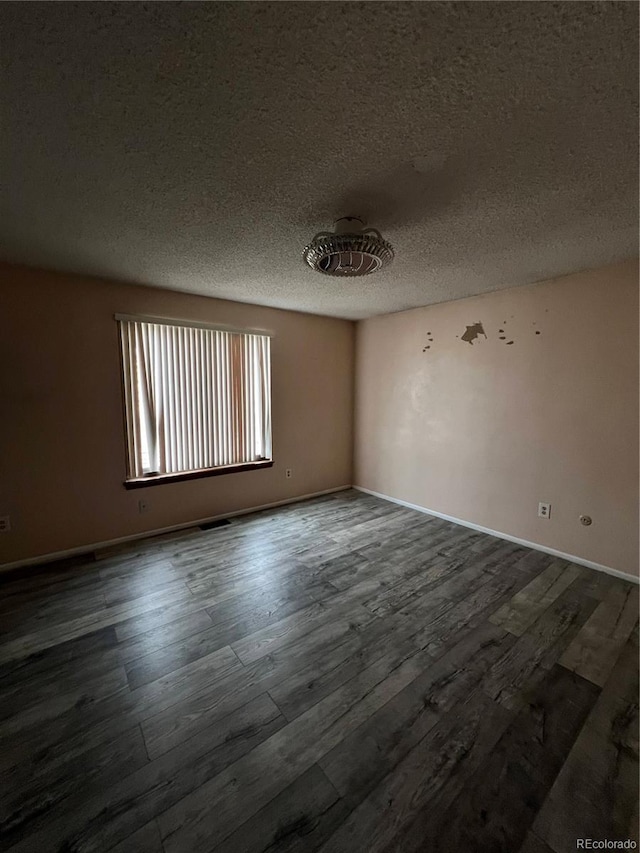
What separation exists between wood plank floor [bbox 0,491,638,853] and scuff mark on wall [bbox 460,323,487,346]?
216 cm

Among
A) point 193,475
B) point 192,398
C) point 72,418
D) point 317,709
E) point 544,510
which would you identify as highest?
point 192,398

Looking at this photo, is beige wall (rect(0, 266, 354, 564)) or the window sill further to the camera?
the window sill

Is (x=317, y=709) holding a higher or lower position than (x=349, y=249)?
lower

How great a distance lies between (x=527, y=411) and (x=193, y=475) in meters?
3.29

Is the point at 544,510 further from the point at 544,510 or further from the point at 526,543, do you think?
the point at 526,543

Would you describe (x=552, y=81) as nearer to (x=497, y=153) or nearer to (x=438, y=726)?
(x=497, y=153)

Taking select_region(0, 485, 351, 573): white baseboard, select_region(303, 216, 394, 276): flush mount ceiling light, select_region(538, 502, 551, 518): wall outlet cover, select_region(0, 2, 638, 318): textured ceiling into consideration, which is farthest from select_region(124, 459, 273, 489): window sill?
select_region(538, 502, 551, 518): wall outlet cover

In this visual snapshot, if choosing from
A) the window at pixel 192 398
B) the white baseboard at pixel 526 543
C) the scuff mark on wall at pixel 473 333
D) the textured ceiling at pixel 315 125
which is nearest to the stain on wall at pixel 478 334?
the scuff mark on wall at pixel 473 333

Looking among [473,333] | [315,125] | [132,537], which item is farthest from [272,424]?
[315,125]

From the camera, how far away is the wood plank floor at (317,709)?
42.1 inches

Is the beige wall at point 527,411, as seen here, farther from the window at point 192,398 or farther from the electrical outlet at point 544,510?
the window at point 192,398

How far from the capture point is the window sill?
309 cm

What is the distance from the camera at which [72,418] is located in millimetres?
2752

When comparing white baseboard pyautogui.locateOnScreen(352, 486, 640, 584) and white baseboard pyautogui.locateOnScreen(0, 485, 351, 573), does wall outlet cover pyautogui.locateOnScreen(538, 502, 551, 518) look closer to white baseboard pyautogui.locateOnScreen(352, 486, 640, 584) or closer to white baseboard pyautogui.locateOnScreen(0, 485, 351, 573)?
white baseboard pyautogui.locateOnScreen(352, 486, 640, 584)
